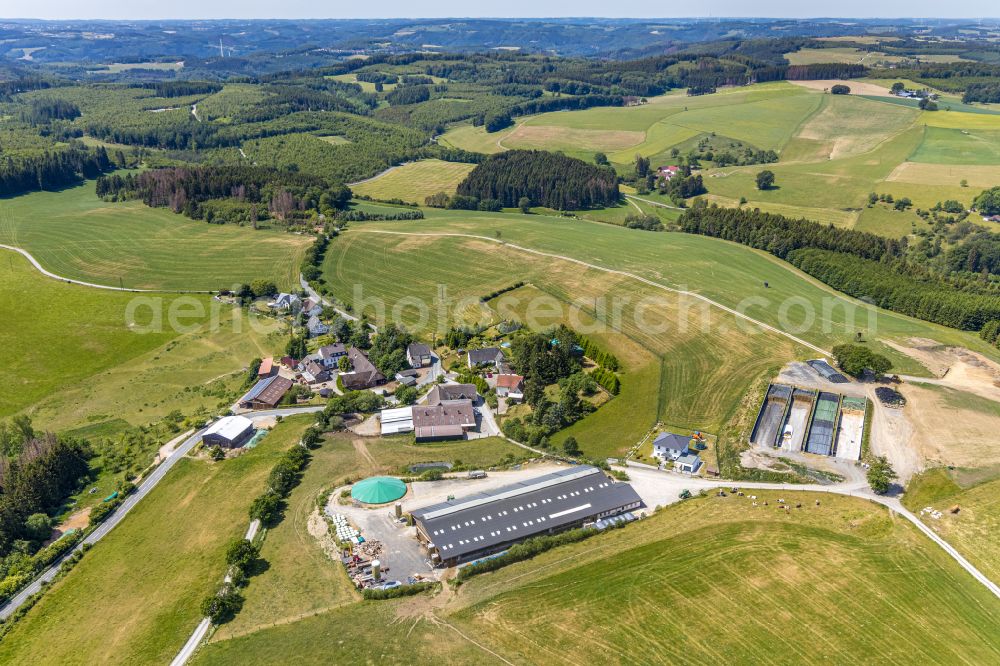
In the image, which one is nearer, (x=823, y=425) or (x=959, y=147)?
(x=823, y=425)

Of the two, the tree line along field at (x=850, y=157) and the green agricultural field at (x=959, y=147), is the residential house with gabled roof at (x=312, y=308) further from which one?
the green agricultural field at (x=959, y=147)

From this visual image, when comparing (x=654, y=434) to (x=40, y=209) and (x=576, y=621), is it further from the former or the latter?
(x=40, y=209)

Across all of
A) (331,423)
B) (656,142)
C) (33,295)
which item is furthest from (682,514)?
(656,142)

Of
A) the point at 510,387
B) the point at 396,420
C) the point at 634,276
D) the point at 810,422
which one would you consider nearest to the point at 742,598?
the point at 810,422

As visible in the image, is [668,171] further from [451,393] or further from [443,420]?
[443,420]

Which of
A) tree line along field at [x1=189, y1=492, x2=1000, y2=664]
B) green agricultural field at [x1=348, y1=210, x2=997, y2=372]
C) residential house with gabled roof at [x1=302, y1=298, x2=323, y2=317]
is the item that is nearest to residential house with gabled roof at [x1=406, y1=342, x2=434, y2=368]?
residential house with gabled roof at [x1=302, y1=298, x2=323, y2=317]

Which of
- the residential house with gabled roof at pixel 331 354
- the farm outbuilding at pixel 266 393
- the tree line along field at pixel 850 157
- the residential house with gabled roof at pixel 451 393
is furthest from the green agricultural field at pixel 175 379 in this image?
the tree line along field at pixel 850 157

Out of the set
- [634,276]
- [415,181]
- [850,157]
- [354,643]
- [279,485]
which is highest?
[850,157]
